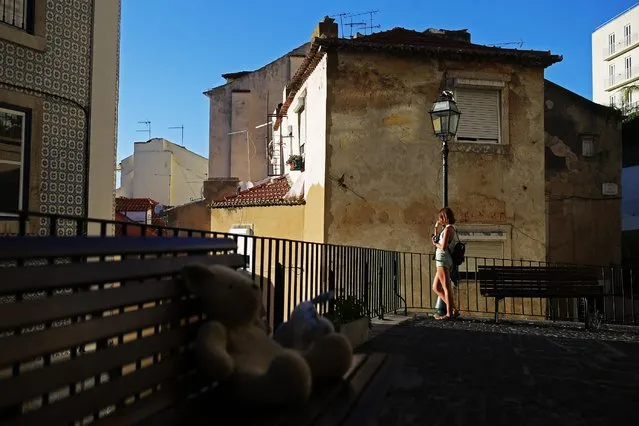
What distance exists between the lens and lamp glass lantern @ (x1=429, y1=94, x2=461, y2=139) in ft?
35.8

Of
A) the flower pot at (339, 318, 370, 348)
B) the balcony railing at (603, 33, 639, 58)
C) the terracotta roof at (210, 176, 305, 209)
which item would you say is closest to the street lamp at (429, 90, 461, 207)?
the flower pot at (339, 318, 370, 348)

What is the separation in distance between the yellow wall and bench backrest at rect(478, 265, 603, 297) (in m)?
7.64

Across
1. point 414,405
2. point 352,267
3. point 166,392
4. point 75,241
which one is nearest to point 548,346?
point 352,267

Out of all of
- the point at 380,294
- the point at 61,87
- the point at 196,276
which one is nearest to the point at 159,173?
the point at 61,87

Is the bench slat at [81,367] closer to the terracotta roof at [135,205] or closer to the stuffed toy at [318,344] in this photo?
the stuffed toy at [318,344]

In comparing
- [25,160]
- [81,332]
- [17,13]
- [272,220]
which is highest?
[17,13]

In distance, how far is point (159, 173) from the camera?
137 feet

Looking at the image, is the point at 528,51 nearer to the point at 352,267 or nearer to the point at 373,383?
the point at 352,267

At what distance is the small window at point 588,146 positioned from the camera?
62.1ft

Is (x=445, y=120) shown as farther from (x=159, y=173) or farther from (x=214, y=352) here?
(x=159, y=173)

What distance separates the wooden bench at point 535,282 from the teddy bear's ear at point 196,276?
8.37 metres

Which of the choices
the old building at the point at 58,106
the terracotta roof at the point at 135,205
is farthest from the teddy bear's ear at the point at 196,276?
the terracotta roof at the point at 135,205

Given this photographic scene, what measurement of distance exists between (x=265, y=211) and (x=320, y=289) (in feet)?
36.2

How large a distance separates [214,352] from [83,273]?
76cm
